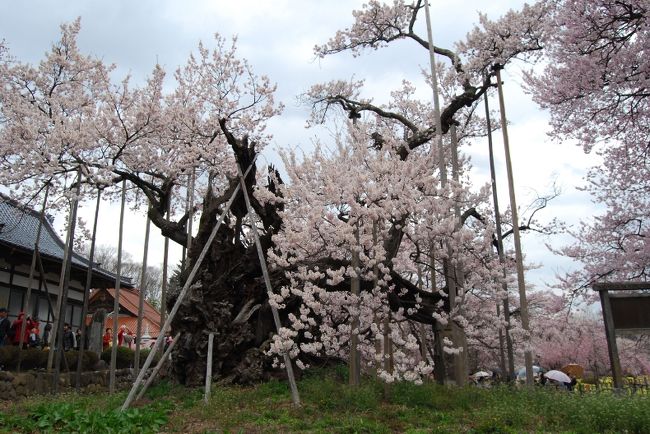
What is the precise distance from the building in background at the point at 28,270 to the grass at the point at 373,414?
7820 millimetres

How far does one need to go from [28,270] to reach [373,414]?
15669 mm

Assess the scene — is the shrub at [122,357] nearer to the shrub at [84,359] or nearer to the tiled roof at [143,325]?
the shrub at [84,359]

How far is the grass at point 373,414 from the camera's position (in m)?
7.24

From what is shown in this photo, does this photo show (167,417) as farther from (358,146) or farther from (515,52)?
(515,52)

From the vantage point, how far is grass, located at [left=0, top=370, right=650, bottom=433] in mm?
7238

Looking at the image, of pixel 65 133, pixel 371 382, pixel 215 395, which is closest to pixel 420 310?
pixel 371 382

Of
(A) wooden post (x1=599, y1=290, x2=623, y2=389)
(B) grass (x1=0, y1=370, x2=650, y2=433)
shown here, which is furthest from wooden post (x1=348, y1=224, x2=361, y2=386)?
(A) wooden post (x1=599, y1=290, x2=623, y2=389)

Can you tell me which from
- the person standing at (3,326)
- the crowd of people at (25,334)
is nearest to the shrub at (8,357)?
the crowd of people at (25,334)

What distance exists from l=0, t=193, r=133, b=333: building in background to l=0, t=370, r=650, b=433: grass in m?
7.82

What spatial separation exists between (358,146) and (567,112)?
4.56 m

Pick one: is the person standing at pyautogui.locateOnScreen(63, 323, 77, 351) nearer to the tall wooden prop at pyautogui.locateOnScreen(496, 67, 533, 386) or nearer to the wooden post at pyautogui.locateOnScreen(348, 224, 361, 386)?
the wooden post at pyautogui.locateOnScreen(348, 224, 361, 386)

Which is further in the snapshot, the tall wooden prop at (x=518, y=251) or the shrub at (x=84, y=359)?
the shrub at (x=84, y=359)

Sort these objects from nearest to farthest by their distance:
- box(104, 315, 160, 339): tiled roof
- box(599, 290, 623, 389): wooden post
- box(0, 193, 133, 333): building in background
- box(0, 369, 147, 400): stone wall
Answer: box(599, 290, 623, 389): wooden post < box(0, 369, 147, 400): stone wall < box(0, 193, 133, 333): building in background < box(104, 315, 160, 339): tiled roof

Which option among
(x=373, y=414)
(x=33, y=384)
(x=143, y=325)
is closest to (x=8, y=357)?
(x=33, y=384)
